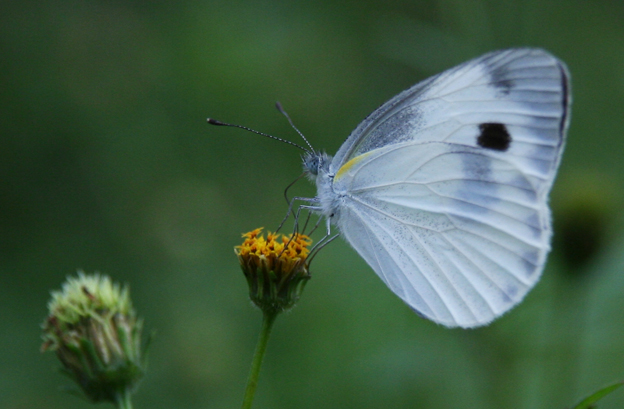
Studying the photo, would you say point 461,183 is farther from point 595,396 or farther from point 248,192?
point 248,192

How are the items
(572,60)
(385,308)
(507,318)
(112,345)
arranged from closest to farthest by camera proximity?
(112,345) → (507,318) → (385,308) → (572,60)

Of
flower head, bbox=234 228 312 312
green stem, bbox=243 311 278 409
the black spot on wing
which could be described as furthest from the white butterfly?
green stem, bbox=243 311 278 409

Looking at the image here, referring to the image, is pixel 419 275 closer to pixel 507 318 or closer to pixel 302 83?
pixel 507 318

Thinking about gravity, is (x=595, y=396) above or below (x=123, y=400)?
below

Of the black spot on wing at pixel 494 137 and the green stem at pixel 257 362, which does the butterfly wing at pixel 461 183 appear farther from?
the green stem at pixel 257 362

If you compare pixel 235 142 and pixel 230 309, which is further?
pixel 235 142

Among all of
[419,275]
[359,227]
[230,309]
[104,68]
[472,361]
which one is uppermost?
[104,68]

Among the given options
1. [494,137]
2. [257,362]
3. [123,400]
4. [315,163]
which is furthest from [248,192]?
[257,362]

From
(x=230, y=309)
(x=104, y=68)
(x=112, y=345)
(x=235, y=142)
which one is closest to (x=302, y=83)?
(x=235, y=142)
